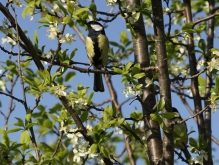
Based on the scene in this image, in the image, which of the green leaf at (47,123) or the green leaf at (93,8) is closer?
the green leaf at (93,8)

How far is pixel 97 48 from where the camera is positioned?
197 inches

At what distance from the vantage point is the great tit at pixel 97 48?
16.1ft

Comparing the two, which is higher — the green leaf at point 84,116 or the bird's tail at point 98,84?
the bird's tail at point 98,84

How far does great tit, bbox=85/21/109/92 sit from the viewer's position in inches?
193

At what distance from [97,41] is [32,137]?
1981 millimetres

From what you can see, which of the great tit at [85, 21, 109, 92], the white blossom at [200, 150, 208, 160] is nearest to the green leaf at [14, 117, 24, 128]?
the white blossom at [200, 150, 208, 160]

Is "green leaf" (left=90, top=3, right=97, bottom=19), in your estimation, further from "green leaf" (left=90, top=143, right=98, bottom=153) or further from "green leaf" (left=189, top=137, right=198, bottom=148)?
"green leaf" (left=189, top=137, right=198, bottom=148)

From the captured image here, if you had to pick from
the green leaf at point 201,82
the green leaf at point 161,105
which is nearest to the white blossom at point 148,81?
the green leaf at point 161,105

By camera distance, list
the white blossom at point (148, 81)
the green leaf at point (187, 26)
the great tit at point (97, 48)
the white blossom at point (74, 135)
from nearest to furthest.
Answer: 1. the white blossom at point (74, 135)
2. the white blossom at point (148, 81)
3. the green leaf at point (187, 26)
4. the great tit at point (97, 48)

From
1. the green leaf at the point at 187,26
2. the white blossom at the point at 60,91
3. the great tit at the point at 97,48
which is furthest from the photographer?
the great tit at the point at 97,48

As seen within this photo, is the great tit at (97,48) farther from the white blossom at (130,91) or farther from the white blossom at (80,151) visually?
the white blossom at (80,151)

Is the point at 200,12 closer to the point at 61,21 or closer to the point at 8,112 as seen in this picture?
the point at 8,112

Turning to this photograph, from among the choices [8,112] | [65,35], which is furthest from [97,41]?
[65,35]

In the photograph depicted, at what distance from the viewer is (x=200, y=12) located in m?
6.86
